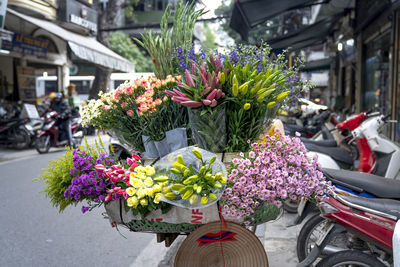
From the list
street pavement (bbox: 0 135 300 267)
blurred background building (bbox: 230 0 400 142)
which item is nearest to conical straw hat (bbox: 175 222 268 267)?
street pavement (bbox: 0 135 300 267)

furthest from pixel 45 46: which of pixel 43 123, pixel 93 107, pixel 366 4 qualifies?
pixel 93 107

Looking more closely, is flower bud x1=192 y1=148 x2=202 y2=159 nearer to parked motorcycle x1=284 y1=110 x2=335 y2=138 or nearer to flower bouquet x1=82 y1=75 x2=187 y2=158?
flower bouquet x1=82 y1=75 x2=187 y2=158

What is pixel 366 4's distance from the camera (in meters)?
10.3

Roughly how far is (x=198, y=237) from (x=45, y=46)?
15.0 m

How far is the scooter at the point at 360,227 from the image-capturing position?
2.55 meters

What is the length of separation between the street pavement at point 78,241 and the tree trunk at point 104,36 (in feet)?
40.6

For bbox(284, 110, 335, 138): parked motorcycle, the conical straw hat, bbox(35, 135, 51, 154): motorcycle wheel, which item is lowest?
bbox(35, 135, 51, 154): motorcycle wheel

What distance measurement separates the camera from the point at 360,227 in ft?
8.84

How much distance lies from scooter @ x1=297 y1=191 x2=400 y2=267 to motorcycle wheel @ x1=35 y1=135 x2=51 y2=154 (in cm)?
969

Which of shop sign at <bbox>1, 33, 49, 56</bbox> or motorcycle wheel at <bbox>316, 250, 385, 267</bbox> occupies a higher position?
shop sign at <bbox>1, 33, 49, 56</bbox>

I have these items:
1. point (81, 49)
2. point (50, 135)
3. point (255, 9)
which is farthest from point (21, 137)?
point (255, 9)

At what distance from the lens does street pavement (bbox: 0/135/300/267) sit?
386 centimetres

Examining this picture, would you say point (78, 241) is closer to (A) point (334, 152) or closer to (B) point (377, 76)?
(A) point (334, 152)

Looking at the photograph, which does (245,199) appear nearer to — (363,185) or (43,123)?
(363,185)
